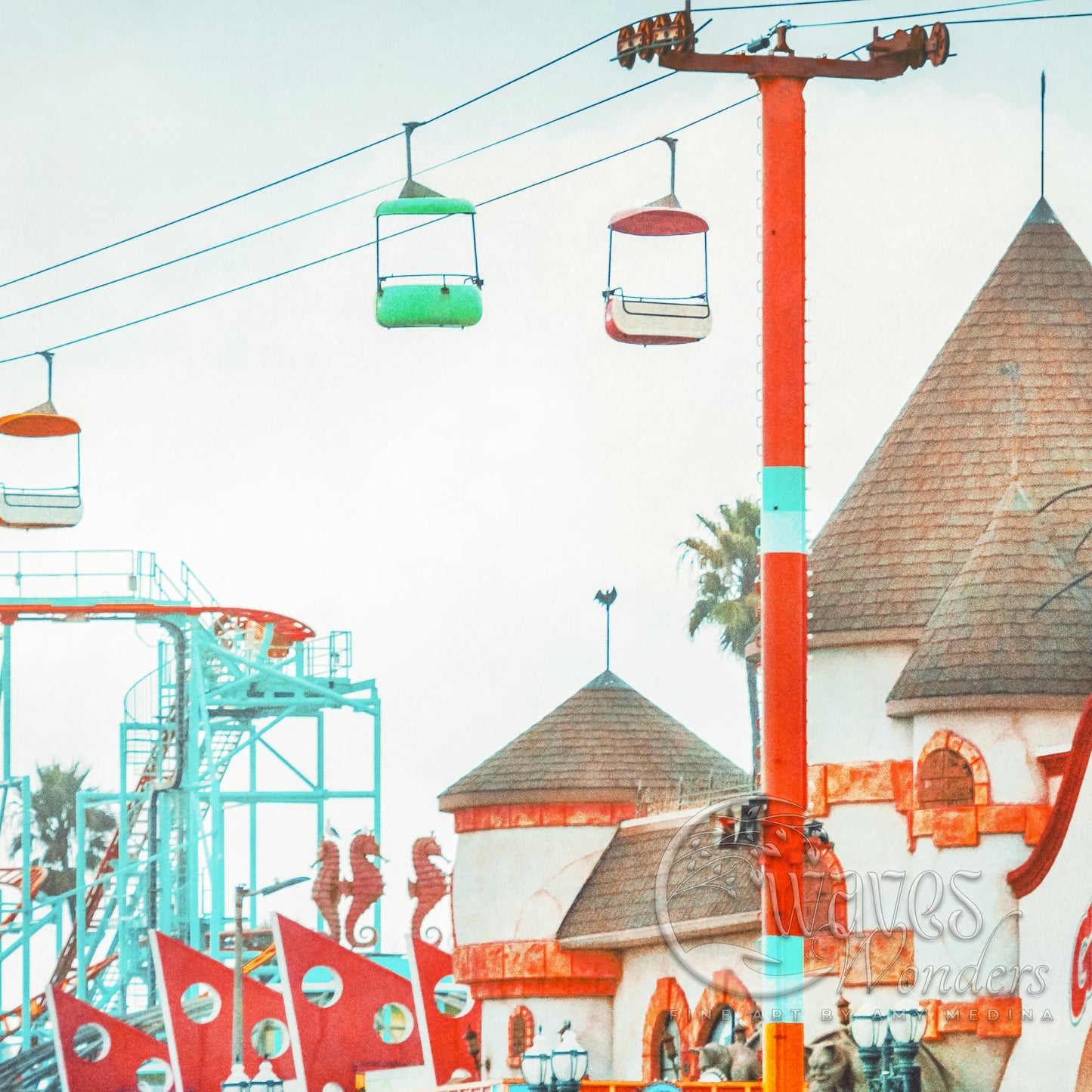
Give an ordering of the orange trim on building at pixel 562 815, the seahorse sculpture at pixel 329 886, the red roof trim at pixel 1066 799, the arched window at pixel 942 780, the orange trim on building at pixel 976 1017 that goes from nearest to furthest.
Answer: the red roof trim at pixel 1066 799
the orange trim on building at pixel 976 1017
the arched window at pixel 942 780
the orange trim on building at pixel 562 815
the seahorse sculpture at pixel 329 886

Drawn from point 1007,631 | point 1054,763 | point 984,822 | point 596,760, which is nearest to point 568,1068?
point 984,822

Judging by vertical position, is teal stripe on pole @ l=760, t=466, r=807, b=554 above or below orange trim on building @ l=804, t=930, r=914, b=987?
above

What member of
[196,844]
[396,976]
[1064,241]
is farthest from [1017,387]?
[196,844]

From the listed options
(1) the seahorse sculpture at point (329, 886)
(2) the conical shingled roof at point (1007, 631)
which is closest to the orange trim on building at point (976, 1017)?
(2) the conical shingled roof at point (1007, 631)

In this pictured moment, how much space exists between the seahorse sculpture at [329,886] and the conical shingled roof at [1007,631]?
1504 cm

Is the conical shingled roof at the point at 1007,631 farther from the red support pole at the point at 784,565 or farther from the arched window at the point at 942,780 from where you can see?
the red support pole at the point at 784,565

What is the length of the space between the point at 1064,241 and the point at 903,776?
719cm

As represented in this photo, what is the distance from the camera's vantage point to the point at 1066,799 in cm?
2602

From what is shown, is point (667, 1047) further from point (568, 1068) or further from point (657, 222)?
point (657, 222)

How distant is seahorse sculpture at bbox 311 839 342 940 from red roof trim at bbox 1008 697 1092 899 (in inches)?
672

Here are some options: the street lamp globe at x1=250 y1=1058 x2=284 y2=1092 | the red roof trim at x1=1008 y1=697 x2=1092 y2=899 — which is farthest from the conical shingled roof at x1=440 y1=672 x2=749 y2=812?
the red roof trim at x1=1008 y1=697 x2=1092 y2=899

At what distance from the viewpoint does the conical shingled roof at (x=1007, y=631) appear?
27984mm

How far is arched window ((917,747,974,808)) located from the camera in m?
28.5

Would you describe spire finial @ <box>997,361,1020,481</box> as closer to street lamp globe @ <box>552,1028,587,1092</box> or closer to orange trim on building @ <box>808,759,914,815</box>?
orange trim on building @ <box>808,759,914,815</box>
